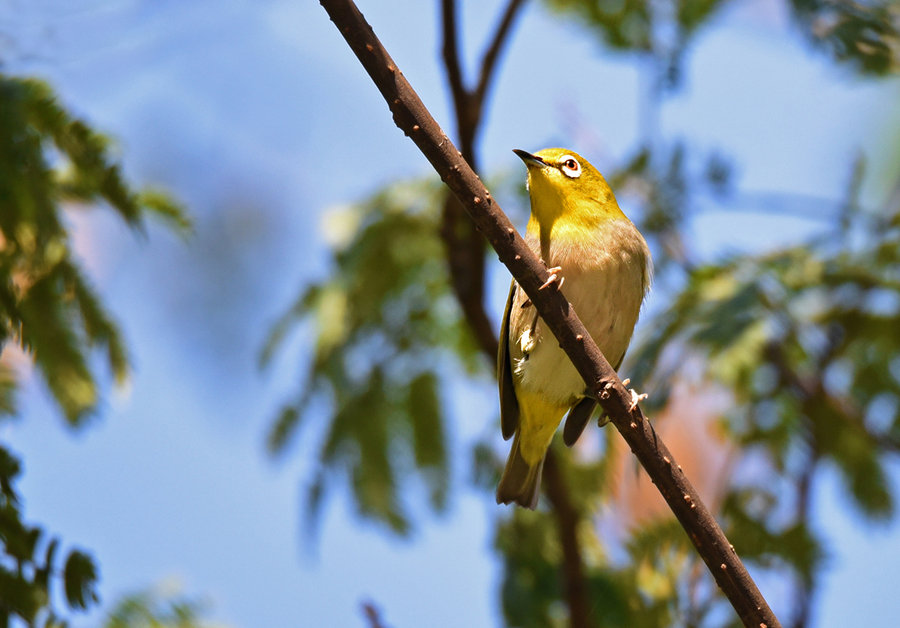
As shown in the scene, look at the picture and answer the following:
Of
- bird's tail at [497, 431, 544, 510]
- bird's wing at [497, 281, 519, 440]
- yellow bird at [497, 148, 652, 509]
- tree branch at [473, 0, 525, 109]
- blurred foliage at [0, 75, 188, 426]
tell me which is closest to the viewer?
blurred foliage at [0, 75, 188, 426]

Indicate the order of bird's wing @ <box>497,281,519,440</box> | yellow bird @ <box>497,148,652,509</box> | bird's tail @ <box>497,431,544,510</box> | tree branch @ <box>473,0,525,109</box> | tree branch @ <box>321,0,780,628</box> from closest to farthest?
1. tree branch @ <box>321,0,780,628</box>
2. yellow bird @ <box>497,148,652,509</box>
3. bird's wing @ <box>497,281,519,440</box>
4. bird's tail @ <box>497,431,544,510</box>
5. tree branch @ <box>473,0,525,109</box>

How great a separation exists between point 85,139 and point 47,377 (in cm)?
85

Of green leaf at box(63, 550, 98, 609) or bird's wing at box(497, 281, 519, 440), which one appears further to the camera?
bird's wing at box(497, 281, 519, 440)

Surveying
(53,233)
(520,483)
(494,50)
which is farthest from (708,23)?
(53,233)

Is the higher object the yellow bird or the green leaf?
the yellow bird

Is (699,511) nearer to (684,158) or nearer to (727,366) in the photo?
(727,366)

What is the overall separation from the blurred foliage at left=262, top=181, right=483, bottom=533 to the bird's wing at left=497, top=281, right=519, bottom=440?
348mm

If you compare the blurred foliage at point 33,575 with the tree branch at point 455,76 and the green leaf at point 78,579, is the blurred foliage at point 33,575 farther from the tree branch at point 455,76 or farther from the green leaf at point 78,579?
the tree branch at point 455,76

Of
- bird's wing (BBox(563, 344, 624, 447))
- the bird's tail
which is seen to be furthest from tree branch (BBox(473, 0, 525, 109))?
the bird's tail

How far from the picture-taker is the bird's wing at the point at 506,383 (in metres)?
4.15

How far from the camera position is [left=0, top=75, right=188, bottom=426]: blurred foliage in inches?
109

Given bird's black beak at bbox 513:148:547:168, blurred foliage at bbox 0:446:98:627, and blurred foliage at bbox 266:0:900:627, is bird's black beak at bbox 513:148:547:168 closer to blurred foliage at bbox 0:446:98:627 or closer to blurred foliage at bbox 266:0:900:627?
blurred foliage at bbox 266:0:900:627

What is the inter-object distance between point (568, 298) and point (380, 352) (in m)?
1.20

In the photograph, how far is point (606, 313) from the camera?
13.1 ft
